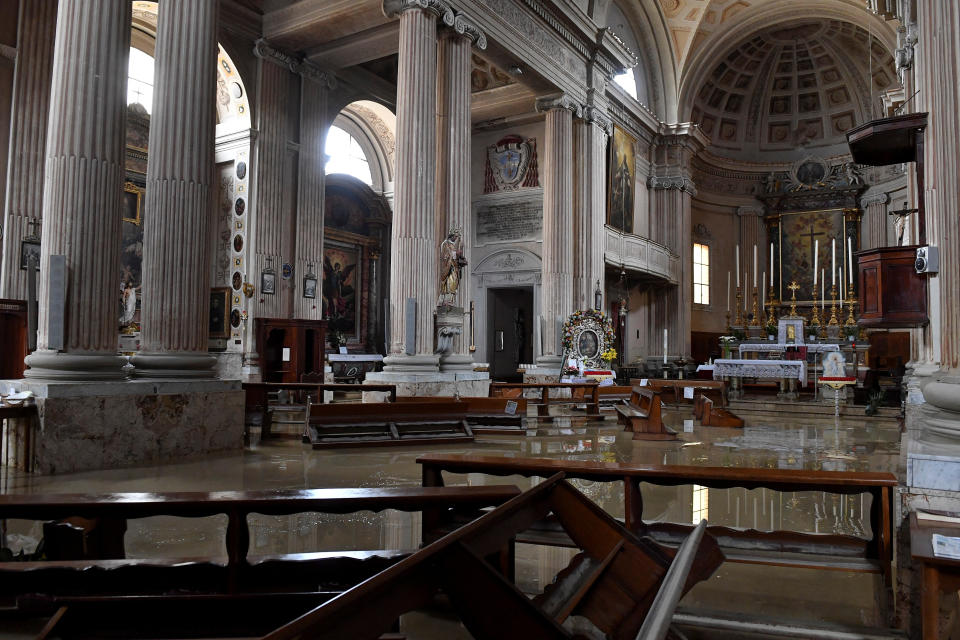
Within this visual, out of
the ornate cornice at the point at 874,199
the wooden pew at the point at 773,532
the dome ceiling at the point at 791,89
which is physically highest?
the dome ceiling at the point at 791,89

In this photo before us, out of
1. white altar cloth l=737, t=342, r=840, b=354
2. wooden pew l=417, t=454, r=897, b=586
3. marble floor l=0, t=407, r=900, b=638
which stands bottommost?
marble floor l=0, t=407, r=900, b=638

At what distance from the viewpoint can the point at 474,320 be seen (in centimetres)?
1933

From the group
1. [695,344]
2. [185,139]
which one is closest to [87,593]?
[185,139]

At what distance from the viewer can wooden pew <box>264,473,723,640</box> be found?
1275mm

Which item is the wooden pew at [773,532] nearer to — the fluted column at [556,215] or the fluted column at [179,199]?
the fluted column at [179,199]

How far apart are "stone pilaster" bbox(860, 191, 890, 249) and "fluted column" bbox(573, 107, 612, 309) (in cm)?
1189

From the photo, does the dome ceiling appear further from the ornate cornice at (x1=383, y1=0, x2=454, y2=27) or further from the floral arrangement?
the ornate cornice at (x1=383, y1=0, x2=454, y2=27)

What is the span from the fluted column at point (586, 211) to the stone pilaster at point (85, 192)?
41.8 feet

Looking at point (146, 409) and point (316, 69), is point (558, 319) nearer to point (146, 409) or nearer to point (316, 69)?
point (316, 69)

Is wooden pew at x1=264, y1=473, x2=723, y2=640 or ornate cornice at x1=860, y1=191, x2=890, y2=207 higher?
ornate cornice at x1=860, y1=191, x2=890, y2=207

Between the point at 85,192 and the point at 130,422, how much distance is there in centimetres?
231

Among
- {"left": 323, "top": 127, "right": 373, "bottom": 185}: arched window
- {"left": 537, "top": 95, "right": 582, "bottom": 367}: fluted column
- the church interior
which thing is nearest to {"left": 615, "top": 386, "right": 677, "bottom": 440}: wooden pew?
the church interior

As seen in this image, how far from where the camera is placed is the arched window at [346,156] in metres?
19.7

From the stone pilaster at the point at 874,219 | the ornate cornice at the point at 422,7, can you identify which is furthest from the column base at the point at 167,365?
the stone pilaster at the point at 874,219
